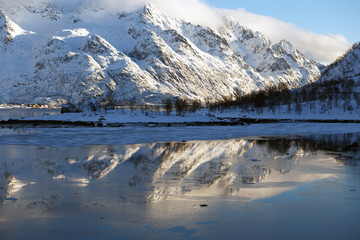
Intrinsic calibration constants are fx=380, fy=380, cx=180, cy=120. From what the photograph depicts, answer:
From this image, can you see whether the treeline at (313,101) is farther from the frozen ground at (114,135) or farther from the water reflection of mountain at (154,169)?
the water reflection of mountain at (154,169)

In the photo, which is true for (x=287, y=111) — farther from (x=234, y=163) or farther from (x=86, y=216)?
(x=86, y=216)

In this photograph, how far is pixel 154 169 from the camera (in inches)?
626

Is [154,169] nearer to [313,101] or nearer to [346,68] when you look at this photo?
[313,101]

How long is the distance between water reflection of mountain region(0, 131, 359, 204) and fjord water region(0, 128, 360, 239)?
0.04 meters

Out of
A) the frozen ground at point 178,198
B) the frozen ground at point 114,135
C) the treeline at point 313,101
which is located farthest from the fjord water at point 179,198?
the treeline at point 313,101

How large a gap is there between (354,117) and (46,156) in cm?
6691

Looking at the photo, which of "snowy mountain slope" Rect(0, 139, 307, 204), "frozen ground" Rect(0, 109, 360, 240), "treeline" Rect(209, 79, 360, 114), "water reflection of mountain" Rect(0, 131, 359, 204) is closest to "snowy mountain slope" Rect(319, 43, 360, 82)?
"treeline" Rect(209, 79, 360, 114)

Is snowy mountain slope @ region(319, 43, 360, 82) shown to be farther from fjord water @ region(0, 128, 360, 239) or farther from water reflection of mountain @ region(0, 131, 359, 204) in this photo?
fjord water @ region(0, 128, 360, 239)

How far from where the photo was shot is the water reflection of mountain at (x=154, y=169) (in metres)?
12.6

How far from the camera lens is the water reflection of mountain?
41.3 ft

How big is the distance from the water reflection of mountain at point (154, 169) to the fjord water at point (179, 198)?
0.12 ft

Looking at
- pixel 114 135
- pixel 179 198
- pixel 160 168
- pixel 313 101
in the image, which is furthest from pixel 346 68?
pixel 179 198

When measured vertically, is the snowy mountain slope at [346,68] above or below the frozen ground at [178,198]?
above

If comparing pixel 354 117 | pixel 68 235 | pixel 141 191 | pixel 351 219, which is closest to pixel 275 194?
pixel 351 219
